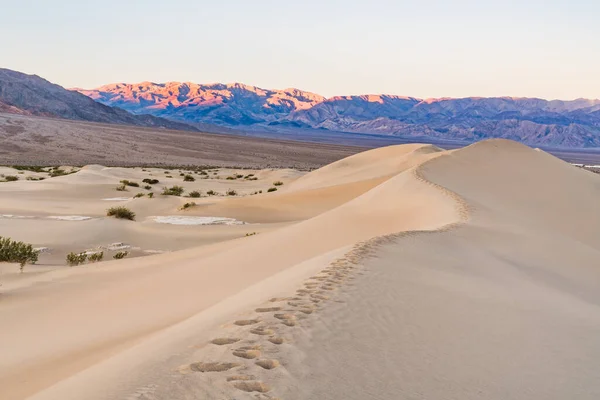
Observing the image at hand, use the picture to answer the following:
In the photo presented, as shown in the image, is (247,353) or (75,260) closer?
(247,353)

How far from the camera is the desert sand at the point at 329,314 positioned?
3846 mm

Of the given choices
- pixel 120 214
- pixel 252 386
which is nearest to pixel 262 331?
pixel 252 386

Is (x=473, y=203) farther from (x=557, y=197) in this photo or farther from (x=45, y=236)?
(x=45, y=236)

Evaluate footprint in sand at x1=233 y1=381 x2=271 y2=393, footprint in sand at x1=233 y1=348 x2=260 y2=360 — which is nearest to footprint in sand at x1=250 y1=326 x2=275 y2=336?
footprint in sand at x1=233 y1=348 x2=260 y2=360

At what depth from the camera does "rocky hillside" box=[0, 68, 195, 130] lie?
140000 mm

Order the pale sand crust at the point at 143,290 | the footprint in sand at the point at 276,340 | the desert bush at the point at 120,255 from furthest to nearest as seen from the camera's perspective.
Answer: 1. the desert bush at the point at 120,255
2. the pale sand crust at the point at 143,290
3. the footprint in sand at the point at 276,340

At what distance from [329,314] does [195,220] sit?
14.9 metres

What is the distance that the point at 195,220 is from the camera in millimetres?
19422

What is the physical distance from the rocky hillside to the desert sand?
133 m

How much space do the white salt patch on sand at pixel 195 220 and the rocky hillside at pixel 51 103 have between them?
123905 mm

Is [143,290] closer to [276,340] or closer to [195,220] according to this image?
[276,340]

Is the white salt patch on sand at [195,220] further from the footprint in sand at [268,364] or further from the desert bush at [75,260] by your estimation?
the footprint in sand at [268,364]

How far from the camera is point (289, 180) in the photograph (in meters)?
42.5

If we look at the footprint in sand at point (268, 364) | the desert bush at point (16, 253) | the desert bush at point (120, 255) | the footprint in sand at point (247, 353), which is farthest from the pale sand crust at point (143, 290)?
the desert bush at point (120, 255)
